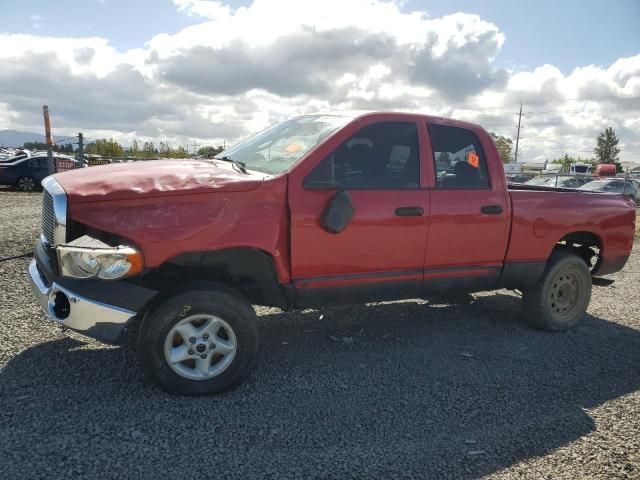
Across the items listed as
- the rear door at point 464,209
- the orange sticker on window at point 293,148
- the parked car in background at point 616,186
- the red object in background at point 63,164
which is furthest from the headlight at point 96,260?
the parked car in background at point 616,186

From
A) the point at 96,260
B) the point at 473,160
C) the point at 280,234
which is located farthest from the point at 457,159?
the point at 96,260

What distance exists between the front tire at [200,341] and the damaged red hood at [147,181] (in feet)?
2.24

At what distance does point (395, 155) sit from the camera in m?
4.16

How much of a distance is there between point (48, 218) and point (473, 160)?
349 centimetres

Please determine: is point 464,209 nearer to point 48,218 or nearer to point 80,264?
point 80,264

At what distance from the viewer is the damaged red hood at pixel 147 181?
3.18m

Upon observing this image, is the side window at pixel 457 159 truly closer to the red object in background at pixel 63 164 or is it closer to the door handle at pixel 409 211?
the door handle at pixel 409 211

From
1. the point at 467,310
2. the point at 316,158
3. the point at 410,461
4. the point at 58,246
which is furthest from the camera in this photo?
the point at 467,310

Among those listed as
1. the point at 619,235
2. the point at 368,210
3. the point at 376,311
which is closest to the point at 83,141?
the point at 376,311

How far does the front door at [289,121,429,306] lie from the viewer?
371 cm

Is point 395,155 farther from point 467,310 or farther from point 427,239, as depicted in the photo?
point 467,310

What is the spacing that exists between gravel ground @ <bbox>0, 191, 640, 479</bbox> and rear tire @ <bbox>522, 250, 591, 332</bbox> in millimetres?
174

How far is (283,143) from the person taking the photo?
4191mm

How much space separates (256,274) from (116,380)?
4.00 ft
